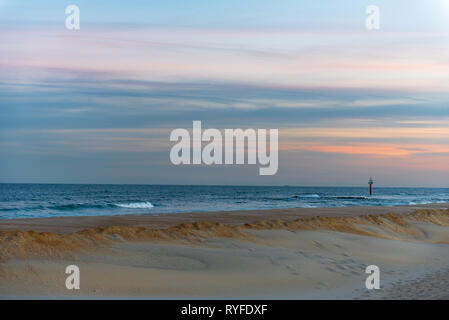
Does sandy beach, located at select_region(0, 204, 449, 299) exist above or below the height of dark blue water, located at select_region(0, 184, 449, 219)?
below

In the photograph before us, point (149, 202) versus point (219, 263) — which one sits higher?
point (149, 202)

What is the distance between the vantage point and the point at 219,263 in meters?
13.4

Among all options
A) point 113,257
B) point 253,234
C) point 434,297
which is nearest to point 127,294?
point 113,257

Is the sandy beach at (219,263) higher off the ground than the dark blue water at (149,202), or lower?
lower

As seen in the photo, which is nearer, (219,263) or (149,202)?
(219,263)

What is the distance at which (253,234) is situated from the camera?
17.9 metres

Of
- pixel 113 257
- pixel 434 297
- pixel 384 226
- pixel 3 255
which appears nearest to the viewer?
pixel 434 297

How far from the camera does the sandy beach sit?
35.7 ft

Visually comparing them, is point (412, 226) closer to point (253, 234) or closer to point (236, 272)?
point (253, 234)

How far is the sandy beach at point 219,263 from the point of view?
1088 cm

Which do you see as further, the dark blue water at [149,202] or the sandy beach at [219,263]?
the dark blue water at [149,202]

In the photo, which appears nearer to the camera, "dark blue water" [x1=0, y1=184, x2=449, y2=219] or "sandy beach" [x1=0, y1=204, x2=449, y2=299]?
"sandy beach" [x1=0, y1=204, x2=449, y2=299]

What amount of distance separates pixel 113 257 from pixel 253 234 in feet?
19.1
